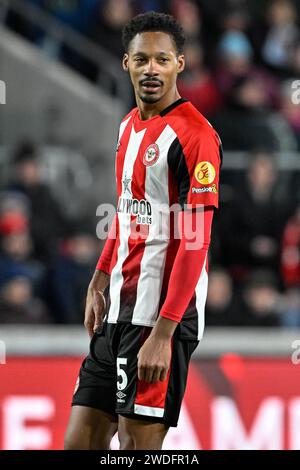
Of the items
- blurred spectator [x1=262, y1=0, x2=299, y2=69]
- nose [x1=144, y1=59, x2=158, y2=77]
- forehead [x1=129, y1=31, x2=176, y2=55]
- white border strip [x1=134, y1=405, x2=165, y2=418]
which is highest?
blurred spectator [x1=262, y1=0, x2=299, y2=69]

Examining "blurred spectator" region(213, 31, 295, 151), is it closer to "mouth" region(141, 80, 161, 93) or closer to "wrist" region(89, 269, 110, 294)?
"wrist" region(89, 269, 110, 294)

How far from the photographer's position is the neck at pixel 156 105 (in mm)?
3945

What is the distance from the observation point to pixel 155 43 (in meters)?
3.85

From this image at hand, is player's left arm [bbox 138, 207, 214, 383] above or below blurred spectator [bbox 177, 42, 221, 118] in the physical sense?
below

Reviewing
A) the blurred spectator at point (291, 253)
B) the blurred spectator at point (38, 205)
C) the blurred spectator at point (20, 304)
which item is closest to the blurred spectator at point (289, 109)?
the blurred spectator at point (291, 253)

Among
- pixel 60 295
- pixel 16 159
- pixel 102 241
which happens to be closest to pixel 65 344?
pixel 60 295

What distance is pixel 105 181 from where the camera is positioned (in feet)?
29.7

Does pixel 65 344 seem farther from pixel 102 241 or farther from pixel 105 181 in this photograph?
pixel 105 181

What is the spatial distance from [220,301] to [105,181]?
2.07 meters

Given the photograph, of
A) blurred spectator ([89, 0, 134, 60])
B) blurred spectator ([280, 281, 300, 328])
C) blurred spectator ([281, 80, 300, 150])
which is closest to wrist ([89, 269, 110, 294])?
blurred spectator ([280, 281, 300, 328])

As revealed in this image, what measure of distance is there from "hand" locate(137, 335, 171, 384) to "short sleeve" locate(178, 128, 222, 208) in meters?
0.49

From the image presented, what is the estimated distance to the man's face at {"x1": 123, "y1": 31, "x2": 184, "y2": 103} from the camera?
3848 millimetres

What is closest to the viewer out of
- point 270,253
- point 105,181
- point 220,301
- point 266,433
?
point 266,433

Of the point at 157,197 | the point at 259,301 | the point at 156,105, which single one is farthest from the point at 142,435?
the point at 259,301
